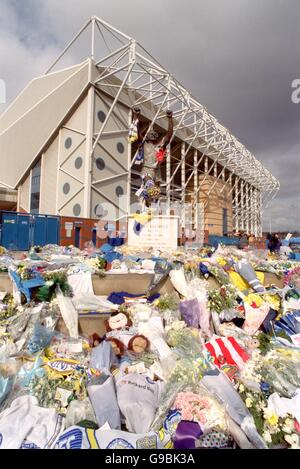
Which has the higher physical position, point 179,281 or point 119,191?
point 119,191

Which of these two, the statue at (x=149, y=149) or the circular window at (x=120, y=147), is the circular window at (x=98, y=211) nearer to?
the statue at (x=149, y=149)

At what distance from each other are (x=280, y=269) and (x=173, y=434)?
526 cm

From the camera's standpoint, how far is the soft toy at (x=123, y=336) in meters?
2.98

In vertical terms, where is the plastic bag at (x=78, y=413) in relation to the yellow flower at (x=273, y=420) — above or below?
below

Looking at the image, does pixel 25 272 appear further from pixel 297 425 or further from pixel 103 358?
pixel 297 425

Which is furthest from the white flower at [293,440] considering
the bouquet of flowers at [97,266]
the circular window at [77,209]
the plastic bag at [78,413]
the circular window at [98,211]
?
the circular window at [77,209]

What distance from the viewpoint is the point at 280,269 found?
6.13 m

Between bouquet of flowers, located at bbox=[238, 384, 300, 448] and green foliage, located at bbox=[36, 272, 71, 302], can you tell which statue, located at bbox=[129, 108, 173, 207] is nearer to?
green foliage, located at bbox=[36, 272, 71, 302]

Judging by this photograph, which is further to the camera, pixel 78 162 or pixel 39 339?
pixel 78 162

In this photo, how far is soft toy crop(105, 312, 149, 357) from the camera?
2976 millimetres

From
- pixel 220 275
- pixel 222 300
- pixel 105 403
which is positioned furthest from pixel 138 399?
pixel 220 275

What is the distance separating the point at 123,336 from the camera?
3180 millimetres

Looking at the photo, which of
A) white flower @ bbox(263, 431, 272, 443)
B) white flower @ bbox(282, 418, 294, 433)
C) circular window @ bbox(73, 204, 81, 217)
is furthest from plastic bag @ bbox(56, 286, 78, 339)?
circular window @ bbox(73, 204, 81, 217)
